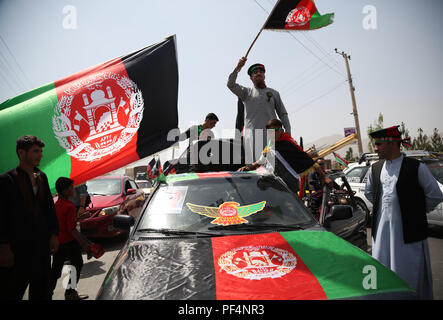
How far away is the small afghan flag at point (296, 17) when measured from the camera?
12.3ft

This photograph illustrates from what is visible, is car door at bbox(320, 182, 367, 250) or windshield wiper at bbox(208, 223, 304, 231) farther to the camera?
car door at bbox(320, 182, 367, 250)

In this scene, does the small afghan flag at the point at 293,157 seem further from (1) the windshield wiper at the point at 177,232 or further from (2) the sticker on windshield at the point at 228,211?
(1) the windshield wiper at the point at 177,232

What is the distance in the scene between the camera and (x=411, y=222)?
2.73m

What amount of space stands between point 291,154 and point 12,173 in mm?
3134

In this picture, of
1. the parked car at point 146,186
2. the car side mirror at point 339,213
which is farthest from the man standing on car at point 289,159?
the parked car at point 146,186

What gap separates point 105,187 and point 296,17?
626cm

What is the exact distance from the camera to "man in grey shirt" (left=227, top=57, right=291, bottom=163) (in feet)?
14.7

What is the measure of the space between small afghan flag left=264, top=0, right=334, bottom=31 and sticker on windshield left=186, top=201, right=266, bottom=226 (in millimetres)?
2571

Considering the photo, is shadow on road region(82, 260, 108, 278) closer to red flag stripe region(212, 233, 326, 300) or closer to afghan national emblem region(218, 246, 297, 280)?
red flag stripe region(212, 233, 326, 300)

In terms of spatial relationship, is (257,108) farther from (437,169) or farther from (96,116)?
(437,169)

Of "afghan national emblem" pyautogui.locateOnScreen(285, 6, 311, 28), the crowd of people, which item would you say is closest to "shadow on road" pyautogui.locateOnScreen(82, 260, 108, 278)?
the crowd of people

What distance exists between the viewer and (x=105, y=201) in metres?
6.64

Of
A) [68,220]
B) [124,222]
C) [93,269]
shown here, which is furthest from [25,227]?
[93,269]
